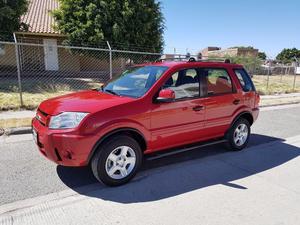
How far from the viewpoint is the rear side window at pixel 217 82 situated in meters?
4.97

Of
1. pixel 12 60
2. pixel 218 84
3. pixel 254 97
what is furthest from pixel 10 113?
pixel 12 60

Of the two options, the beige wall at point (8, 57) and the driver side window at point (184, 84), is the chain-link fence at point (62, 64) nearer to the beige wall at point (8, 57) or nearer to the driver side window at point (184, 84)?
the beige wall at point (8, 57)

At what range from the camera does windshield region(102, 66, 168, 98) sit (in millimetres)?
4281

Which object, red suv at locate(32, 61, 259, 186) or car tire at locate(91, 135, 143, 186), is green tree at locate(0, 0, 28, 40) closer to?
red suv at locate(32, 61, 259, 186)

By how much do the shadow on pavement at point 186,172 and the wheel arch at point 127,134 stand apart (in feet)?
1.64

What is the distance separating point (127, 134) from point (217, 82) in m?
2.17

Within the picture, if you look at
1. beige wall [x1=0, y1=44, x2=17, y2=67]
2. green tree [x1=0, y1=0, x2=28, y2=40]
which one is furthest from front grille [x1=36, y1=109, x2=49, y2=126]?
beige wall [x1=0, y1=44, x2=17, y2=67]

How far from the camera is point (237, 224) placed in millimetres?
3129

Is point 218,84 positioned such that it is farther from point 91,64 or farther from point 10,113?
point 91,64

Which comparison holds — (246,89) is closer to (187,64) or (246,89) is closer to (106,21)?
(187,64)

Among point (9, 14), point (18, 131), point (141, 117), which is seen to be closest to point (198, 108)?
point (141, 117)

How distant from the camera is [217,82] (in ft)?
17.1

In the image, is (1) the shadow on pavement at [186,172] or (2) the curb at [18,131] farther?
(2) the curb at [18,131]

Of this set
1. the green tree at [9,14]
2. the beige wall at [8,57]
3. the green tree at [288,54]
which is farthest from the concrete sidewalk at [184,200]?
the green tree at [288,54]
